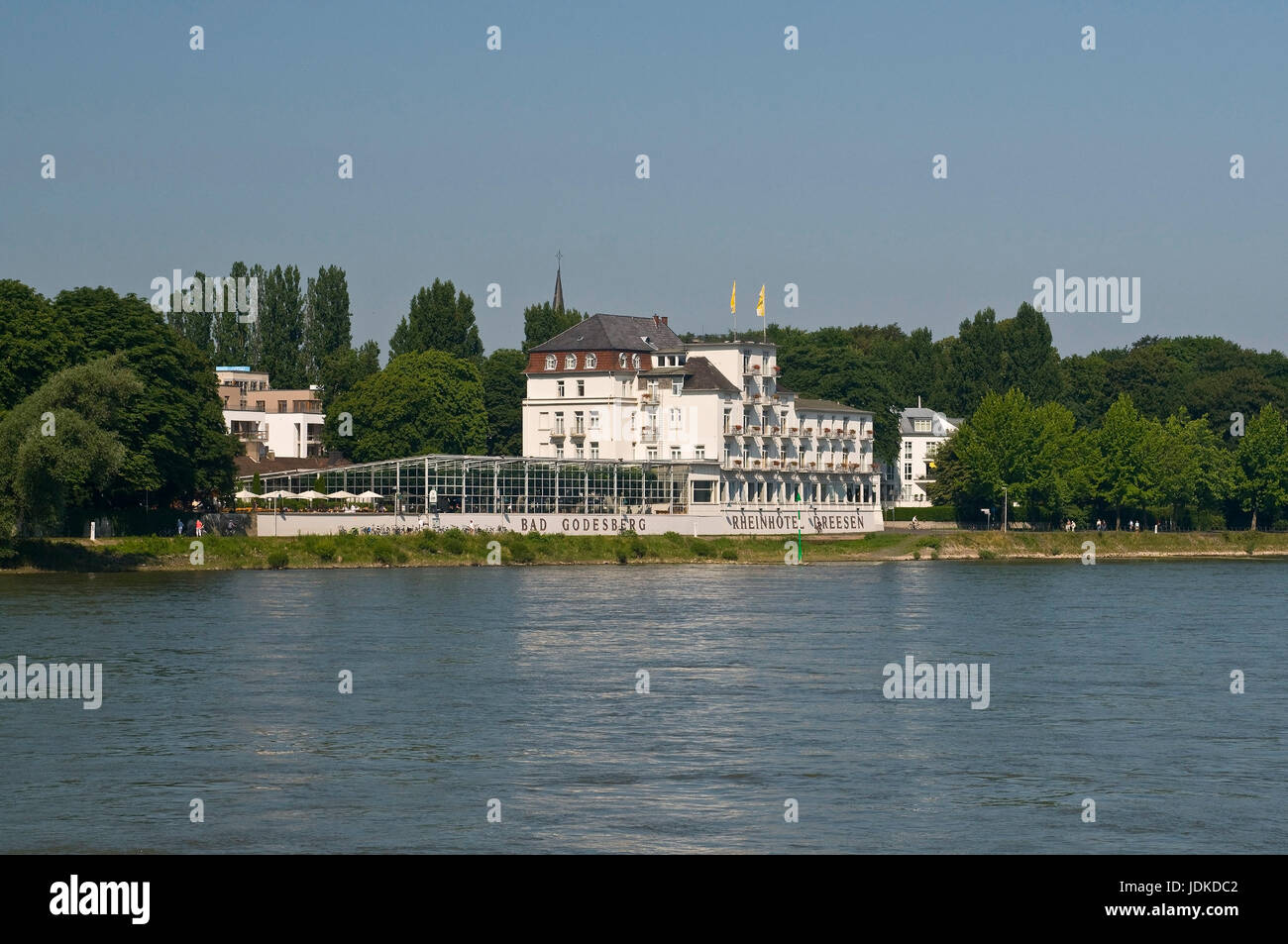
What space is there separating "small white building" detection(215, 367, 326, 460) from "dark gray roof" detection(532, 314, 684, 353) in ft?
85.2

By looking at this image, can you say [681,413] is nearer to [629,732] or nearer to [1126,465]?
[1126,465]

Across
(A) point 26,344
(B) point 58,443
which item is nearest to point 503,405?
(A) point 26,344

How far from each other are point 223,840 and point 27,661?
72.8ft

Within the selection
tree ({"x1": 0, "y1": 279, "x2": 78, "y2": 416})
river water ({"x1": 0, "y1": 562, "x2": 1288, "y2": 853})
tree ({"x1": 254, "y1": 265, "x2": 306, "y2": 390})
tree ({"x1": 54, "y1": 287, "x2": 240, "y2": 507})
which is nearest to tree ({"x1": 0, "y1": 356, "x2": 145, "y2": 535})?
tree ({"x1": 0, "y1": 279, "x2": 78, "y2": 416})

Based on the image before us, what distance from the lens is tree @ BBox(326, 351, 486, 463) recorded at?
129 meters

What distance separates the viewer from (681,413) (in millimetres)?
134375

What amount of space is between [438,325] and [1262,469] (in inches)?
2901

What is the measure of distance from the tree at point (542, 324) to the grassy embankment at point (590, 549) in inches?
1722

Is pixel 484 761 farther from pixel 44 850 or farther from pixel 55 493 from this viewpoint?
pixel 55 493

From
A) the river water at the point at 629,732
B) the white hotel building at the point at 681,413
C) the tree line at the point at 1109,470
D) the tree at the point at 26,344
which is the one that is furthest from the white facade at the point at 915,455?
the river water at the point at 629,732

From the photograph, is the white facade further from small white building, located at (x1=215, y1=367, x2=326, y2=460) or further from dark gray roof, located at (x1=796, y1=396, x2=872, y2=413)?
small white building, located at (x1=215, y1=367, x2=326, y2=460)

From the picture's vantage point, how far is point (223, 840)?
23406mm
